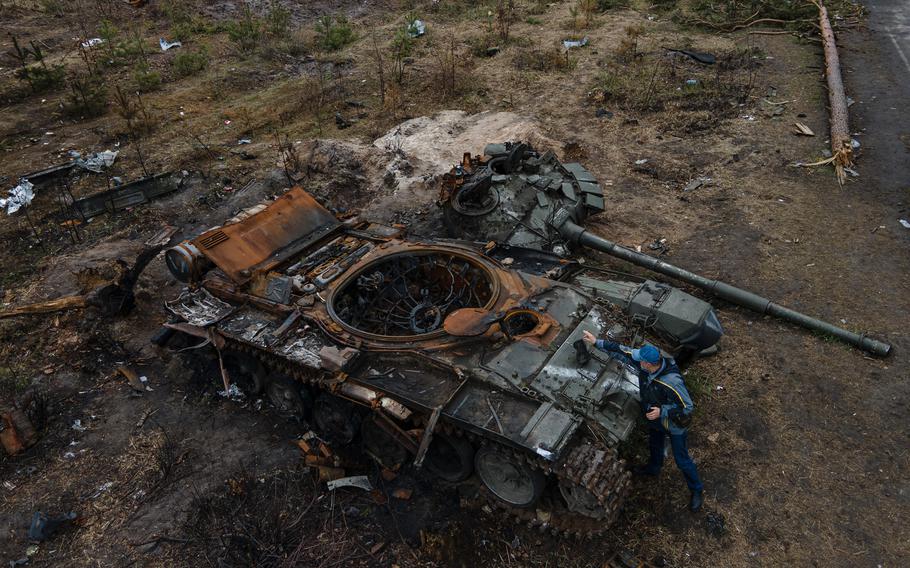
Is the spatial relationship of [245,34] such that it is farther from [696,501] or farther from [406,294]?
[696,501]

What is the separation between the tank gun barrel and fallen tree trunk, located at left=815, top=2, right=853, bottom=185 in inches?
221

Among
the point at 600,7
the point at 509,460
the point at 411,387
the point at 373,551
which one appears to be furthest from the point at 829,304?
the point at 600,7

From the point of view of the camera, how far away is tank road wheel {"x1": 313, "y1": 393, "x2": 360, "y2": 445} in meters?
7.20

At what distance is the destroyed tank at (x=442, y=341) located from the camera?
5910 millimetres

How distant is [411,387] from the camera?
636 centimetres

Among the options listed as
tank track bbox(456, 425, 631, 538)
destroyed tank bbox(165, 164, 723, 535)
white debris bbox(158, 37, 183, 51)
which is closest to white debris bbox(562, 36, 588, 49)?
destroyed tank bbox(165, 164, 723, 535)

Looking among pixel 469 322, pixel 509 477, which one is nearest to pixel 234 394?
pixel 469 322

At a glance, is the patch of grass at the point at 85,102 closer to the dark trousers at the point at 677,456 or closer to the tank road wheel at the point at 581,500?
the tank road wheel at the point at 581,500

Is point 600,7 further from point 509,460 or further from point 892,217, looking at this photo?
point 509,460

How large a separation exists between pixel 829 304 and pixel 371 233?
24.0 feet

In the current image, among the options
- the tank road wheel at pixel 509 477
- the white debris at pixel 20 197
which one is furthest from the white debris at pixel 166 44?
the tank road wheel at pixel 509 477

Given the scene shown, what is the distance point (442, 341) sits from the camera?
21.9 ft

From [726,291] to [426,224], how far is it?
19.0 ft

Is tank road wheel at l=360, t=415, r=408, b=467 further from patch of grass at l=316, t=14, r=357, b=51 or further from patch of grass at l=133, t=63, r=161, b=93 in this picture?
patch of grass at l=316, t=14, r=357, b=51
